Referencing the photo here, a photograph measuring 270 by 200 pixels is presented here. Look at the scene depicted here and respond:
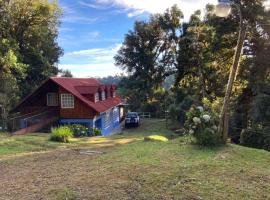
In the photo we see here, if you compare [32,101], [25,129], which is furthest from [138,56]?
[25,129]

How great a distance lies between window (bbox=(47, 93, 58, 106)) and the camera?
98.3 ft

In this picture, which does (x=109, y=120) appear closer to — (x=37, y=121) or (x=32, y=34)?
(x=37, y=121)

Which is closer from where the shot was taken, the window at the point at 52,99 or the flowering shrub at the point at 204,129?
the flowering shrub at the point at 204,129

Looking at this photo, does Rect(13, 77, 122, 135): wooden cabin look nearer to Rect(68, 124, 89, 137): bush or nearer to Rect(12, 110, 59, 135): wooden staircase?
Rect(12, 110, 59, 135): wooden staircase

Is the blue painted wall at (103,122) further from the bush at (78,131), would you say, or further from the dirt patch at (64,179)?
the dirt patch at (64,179)

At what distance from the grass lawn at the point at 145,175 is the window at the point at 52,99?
759 inches

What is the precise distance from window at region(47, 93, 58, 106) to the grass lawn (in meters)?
19.3

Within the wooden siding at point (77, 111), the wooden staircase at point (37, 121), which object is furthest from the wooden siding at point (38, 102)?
the wooden staircase at point (37, 121)

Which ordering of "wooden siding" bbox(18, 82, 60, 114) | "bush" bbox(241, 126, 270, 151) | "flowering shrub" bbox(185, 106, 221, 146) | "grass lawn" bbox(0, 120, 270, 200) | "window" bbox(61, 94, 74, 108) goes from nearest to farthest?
"grass lawn" bbox(0, 120, 270, 200) < "flowering shrub" bbox(185, 106, 221, 146) < "bush" bbox(241, 126, 270, 151) < "window" bbox(61, 94, 74, 108) < "wooden siding" bbox(18, 82, 60, 114)

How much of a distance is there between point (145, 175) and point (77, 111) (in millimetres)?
22383

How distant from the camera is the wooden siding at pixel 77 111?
29.0 meters

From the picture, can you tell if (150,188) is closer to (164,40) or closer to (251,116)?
(251,116)

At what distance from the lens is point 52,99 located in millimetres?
30078

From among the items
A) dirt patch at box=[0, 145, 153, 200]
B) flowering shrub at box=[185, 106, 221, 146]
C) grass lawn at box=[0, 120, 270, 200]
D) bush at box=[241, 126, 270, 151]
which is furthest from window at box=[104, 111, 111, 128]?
flowering shrub at box=[185, 106, 221, 146]
